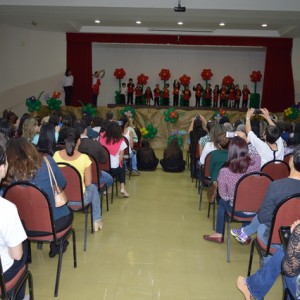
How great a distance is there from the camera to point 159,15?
789 cm

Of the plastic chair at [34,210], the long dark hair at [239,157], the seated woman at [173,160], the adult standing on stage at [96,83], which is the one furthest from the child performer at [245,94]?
the plastic chair at [34,210]

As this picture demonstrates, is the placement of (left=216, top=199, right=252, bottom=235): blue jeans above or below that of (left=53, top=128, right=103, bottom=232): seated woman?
below

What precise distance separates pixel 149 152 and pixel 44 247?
342 cm

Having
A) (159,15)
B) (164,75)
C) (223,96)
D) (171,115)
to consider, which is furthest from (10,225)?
(164,75)

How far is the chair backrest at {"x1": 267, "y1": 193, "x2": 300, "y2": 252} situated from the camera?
2309 millimetres

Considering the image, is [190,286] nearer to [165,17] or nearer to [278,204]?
[278,204]

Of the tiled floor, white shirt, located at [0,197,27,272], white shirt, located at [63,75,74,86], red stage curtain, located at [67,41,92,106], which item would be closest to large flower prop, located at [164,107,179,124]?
red stage curtain, located at [67,41,92,106]

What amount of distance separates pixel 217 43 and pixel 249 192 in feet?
27.3

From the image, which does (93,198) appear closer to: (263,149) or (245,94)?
(263,149)

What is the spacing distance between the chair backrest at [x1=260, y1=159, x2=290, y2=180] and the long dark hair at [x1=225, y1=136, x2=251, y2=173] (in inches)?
16.2

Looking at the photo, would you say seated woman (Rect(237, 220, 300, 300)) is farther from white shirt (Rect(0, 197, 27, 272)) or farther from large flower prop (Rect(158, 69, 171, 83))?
large flower prop (Rect(158, 69, 171, 83))

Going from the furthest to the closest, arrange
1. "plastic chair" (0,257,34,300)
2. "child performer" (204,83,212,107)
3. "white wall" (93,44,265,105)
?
1. "white wall" (93,44,265,105)
2. "child performer" (204,83,212,107)
3. "plastic chair" (0,257,34,300)

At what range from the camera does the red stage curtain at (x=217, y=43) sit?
34.6 feet

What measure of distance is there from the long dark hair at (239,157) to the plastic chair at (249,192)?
227 mm
